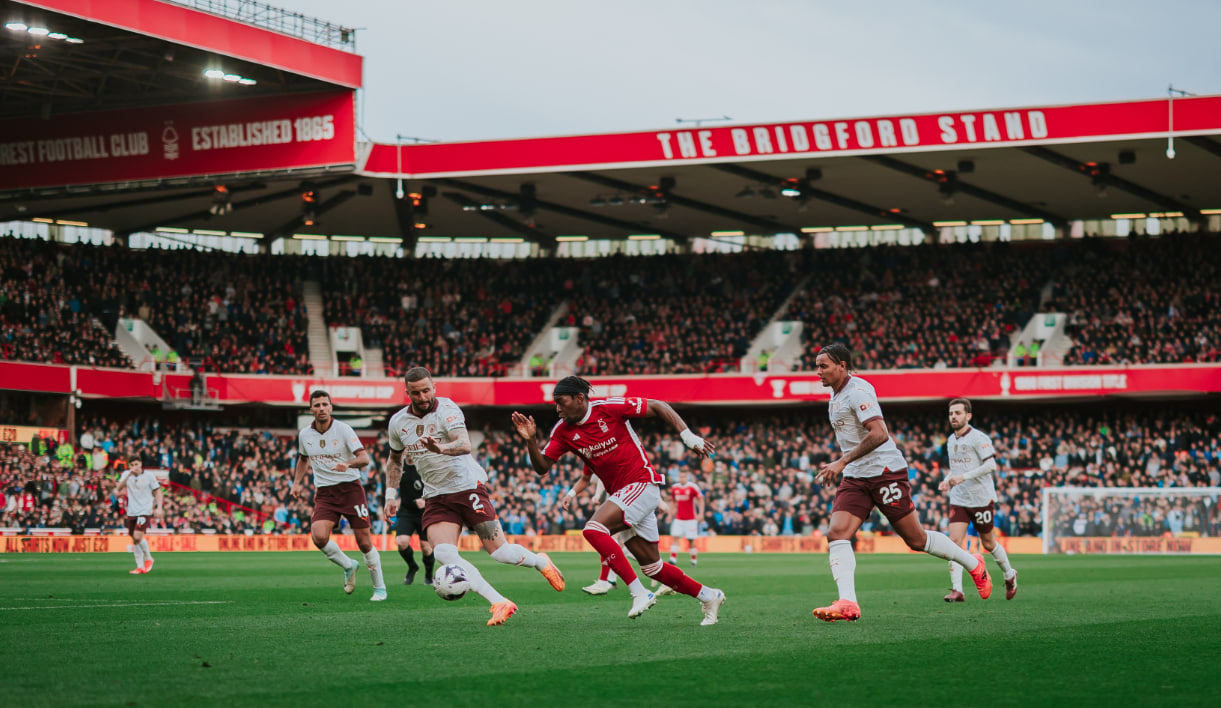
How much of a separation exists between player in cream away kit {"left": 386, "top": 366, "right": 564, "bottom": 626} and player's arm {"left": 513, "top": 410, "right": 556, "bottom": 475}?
0.62 m

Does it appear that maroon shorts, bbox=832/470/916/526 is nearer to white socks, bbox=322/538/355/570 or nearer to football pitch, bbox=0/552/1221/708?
football pitch, bbox=0/552/1221/708

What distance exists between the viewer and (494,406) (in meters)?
49.1

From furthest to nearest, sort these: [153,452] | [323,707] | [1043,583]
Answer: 1. [153,452]
2. [1043,583]
3. [323,707]

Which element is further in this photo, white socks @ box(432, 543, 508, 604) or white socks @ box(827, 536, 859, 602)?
white socks @ box(827, 536, 859, 602)

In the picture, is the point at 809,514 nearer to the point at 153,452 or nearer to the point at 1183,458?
the point at 1183,458

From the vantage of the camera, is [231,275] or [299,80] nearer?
[299,80]

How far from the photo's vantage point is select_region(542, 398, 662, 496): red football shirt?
456 inches

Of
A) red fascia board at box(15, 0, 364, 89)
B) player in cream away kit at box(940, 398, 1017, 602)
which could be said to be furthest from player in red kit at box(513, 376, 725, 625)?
red fascia board at box(15, 0, 364, 89)

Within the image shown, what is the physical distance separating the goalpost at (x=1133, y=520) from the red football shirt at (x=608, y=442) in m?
26.9

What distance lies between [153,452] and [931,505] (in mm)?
24276

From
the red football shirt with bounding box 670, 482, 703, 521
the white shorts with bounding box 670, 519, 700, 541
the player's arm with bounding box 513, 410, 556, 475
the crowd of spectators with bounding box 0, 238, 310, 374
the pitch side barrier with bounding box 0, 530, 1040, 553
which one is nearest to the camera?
the player's arm with bounding box 513, 410, 556, 475

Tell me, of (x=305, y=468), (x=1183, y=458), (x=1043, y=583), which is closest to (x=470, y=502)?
(x=305, y=468)

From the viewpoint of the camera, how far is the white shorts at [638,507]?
1154 cm

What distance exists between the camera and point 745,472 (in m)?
43.6
